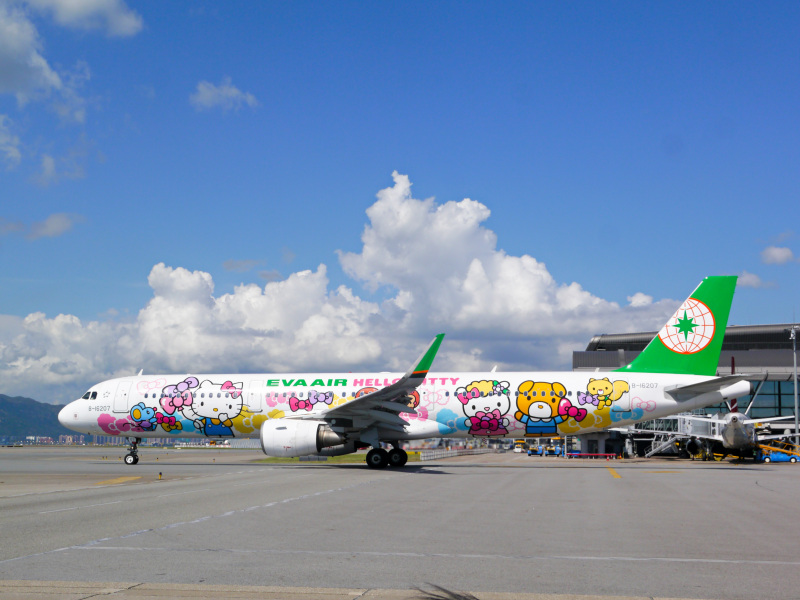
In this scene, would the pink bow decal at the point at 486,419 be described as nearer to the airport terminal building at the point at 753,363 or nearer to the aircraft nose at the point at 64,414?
the aircraft nose at the point at 64,414

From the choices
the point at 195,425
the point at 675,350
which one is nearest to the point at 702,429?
the point at 675,350

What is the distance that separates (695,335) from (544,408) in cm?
760

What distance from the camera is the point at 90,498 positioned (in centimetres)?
1595

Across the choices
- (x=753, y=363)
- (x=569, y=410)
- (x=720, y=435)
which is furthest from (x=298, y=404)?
(x=753, y=363)

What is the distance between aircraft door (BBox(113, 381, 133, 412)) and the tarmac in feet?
47.5

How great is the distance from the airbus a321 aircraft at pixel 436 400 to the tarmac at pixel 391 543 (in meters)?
9.16

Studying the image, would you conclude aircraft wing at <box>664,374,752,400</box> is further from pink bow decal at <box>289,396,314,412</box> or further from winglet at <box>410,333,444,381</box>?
pink bow decal at <box>289,396,314,412</box>

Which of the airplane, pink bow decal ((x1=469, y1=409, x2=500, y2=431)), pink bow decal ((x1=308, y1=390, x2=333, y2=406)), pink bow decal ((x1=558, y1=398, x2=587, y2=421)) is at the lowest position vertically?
A: the airplane

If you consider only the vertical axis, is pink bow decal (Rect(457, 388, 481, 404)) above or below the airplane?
above

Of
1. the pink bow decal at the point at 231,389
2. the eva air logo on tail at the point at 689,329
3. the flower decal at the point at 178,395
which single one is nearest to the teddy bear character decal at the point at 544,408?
the eva air logo on tail at the point at 689,329

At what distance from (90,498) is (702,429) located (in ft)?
153

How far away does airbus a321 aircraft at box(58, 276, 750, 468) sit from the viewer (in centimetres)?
2764

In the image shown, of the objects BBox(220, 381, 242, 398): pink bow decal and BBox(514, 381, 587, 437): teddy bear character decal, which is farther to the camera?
BBox(220, 381, 242, 398): pink bow decal

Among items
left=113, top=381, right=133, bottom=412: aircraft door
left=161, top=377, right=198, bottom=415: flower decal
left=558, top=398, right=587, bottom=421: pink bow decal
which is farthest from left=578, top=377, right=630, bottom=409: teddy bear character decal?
left=113, top=381, right=133, bottom=412: aircraft door
